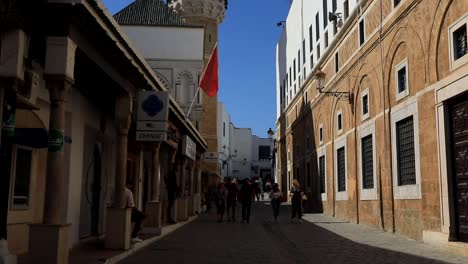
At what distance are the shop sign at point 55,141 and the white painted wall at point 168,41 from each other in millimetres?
26200

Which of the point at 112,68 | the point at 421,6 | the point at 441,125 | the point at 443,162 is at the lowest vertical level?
the point at 443,162

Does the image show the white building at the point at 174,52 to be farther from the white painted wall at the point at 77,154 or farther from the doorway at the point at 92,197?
the white painted wall at the point at 77,154

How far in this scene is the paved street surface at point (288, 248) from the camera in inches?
381

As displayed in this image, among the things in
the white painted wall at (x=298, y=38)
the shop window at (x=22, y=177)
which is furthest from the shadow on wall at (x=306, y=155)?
the shop window at (x=22, y=177)

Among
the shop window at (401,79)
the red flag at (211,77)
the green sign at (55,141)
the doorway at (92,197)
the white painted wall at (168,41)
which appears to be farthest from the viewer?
the white painted wall at (168,41)

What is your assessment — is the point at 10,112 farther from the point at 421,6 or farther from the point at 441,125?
the point at 421,6

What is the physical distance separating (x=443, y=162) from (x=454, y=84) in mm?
1724

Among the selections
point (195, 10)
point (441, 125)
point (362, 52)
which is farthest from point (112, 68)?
point (195, 10)

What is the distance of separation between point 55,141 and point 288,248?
20.3 ft

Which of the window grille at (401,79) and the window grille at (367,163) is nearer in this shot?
the window grille at (401,79)

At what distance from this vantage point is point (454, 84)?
10.8 metres

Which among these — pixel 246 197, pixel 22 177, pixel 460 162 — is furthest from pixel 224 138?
pixel 22 177

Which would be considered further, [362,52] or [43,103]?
[362,52]

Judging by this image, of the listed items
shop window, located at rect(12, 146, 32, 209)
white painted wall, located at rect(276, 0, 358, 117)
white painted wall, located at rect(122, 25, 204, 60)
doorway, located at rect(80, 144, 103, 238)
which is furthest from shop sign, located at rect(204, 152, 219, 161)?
shop window, located at rect(12, 146, 32, 209)
